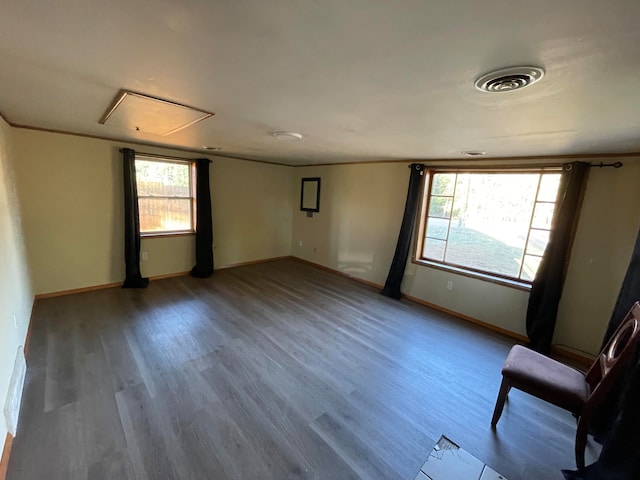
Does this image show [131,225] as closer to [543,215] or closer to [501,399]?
[501,399]

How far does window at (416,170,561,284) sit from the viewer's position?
3076 millimetres

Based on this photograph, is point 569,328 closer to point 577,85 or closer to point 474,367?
point 474,367

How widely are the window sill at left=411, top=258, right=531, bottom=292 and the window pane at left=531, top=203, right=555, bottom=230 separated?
0.71 m

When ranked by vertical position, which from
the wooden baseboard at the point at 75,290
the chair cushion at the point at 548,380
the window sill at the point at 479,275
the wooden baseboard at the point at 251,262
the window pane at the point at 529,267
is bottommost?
the wooden baseboard at the point at 75,290

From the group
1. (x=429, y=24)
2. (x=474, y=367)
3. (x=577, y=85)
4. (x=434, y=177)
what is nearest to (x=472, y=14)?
(x=429, y=24)

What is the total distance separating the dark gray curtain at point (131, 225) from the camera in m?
3.69

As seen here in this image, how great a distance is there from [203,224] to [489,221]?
14.4ft

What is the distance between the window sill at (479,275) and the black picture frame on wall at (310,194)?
7.98 feet

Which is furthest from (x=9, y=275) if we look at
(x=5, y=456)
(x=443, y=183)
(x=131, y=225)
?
(x=443, y=183)

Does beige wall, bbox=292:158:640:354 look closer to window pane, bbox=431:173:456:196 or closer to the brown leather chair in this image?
window pane, bbox=431:173:456:196

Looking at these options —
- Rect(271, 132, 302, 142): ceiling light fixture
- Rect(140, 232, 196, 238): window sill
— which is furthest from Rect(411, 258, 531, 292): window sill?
Rect(140, 232, 196, 238): window sill

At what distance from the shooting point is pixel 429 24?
0.83m

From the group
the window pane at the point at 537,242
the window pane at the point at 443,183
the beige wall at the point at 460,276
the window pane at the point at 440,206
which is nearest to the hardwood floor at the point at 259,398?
the beige wall at the point at 460,276

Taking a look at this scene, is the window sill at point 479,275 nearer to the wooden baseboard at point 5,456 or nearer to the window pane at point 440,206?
the window pane at point 440,206
